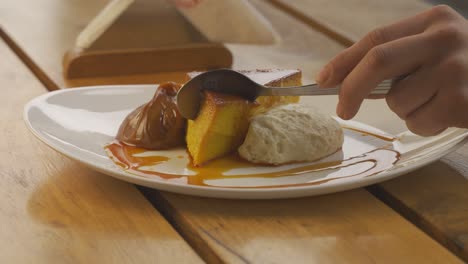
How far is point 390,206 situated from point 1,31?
1.11 meters

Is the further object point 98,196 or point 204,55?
point 204,55

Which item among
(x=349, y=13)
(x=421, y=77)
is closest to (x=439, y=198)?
(x=421, y=77)

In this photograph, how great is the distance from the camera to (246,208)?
0.95 meters

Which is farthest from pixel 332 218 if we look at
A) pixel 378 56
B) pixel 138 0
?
pixel 138 0

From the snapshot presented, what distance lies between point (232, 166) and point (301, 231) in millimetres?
182

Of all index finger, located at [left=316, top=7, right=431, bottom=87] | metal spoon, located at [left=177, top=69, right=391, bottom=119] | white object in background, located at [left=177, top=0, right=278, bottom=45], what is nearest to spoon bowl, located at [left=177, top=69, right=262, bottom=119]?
metal spoon, located at [left=177, top=69, right=391, bottom=119]

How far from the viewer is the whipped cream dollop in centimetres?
105

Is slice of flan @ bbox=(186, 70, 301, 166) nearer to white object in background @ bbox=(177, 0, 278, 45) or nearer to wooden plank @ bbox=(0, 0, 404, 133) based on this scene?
wooden plank @ bbox=(0, 0, 404, 133)

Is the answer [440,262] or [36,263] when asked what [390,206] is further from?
[36,263]

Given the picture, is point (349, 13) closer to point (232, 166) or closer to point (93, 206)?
point (232, 166)

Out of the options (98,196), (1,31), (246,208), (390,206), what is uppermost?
(1,31)

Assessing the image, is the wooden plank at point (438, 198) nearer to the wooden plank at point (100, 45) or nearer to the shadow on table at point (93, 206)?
the wooden plank at point (100, 45)

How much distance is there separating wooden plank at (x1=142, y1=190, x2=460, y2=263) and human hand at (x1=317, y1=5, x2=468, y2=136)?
131mm

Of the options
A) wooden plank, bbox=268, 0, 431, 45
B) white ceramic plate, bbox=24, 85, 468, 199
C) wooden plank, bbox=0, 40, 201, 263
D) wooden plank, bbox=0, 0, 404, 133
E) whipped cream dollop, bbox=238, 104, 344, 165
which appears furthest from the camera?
wooden plank, bbox=268, 0, 431, 45
